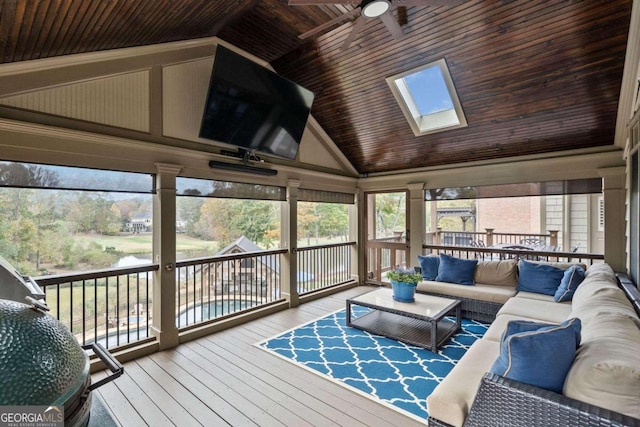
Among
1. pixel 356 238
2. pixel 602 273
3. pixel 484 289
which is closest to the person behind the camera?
pixel 602 273

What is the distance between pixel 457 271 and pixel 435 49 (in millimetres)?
3104

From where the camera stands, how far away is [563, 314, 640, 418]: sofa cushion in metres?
1.25

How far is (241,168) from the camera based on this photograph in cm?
414

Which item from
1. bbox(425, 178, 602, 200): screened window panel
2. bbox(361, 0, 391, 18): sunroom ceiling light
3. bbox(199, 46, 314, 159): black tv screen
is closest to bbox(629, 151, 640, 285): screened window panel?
bbox(425, 178, 602, 200): screened window panel

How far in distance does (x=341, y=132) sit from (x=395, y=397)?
168 inches

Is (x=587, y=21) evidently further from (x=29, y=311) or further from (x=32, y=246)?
(x=32, y=246)

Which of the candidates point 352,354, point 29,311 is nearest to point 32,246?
point 29,311

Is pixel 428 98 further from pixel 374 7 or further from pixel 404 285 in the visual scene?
pixel 404 285

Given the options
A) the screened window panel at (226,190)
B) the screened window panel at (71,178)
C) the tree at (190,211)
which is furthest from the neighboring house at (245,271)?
the screened window panel at (71,178)

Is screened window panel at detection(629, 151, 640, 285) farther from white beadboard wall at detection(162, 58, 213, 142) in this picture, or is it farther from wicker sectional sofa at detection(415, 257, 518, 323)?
white beadboard wall at detection(162, 58, 213, 142)

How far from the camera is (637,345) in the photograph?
1473 millimetres

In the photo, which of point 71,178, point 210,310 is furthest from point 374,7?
point 210,310

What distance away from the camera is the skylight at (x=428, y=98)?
3.95 m

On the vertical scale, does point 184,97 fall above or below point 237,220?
above
